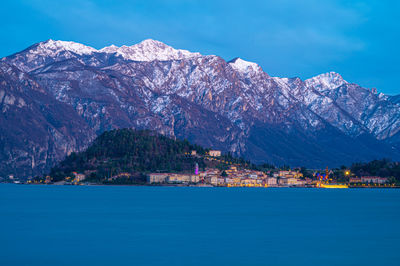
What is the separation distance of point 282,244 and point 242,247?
25.2ft

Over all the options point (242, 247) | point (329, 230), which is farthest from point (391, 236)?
point (242, 247)

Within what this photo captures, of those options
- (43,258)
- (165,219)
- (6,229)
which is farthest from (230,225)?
(43,258)

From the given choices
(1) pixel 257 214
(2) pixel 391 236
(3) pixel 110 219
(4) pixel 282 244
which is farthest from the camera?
(1) pixel 257 214

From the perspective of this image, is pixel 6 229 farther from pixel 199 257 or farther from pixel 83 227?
pixel 199 257

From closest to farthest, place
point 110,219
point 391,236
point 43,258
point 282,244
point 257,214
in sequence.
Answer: point 43,258 → point 282,244 → point 391,236 → point 110,219 → point 257,214

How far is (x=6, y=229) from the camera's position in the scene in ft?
372

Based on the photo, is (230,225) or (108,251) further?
(230,225)

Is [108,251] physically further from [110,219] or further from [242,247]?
[110,219]

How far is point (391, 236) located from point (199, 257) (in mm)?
42861

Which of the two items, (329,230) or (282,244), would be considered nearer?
(282,244)

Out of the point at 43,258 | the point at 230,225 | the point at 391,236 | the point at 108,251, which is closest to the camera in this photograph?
the point at 43,258

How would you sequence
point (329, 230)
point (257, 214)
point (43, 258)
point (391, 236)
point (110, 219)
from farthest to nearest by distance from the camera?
point (257, 214) → point (110, 219) → point (329, 230) → point (391, 236) → point (43, 258)

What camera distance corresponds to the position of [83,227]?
118 metres

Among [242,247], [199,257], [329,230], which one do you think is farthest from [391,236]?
[199,257]
